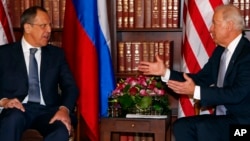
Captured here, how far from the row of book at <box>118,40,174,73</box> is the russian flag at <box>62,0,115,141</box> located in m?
0.34

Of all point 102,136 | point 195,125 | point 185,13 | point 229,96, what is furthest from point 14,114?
point 185,13

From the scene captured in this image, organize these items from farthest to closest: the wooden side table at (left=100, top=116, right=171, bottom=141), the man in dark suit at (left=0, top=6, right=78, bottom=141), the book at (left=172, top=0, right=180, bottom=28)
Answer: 1. the book at (left=172, top=0, right=180, bottom=28)
2. the wooden side table at (left=100, top=116, right=171, bottom=141)
3. the man in dark suit at (left=0, top=6, right=78, bottom=141)

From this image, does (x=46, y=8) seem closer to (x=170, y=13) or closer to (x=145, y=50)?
(x=145, y=50)

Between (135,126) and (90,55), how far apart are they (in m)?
0.69

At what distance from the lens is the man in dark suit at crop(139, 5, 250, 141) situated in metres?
2.95

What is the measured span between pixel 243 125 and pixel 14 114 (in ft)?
4.66

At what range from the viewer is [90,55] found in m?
3.89

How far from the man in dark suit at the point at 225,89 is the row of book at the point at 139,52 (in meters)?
1.09

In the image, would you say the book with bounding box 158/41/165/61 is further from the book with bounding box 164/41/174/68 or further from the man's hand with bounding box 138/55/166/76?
the man's hand with bounding box 138/55/166/76

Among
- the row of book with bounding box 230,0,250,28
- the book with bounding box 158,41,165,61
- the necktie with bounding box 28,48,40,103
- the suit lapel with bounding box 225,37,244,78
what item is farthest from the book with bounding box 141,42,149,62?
the suit lapel with bounding box 225,37,244,78

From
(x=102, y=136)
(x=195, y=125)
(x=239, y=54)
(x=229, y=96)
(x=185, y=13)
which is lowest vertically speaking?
(x=102, y=136)

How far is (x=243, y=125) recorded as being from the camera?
116 inches

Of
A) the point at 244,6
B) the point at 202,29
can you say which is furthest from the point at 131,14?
the point at 244,6

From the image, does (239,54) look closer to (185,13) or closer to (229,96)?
(229,96)
